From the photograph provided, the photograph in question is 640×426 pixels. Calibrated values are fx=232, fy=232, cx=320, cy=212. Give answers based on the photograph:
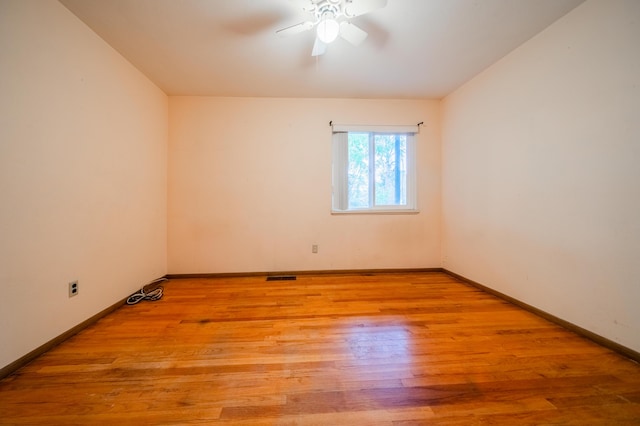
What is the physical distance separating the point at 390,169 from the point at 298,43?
79.7 inches

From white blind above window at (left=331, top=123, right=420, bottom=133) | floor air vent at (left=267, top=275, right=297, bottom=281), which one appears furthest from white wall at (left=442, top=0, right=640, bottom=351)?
floor air vent at (left=267, top=275, right=297, bottom=281)

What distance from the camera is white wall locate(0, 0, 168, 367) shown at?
1379 mm

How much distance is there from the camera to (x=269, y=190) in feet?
10.6

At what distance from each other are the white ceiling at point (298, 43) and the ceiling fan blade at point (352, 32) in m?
0.19

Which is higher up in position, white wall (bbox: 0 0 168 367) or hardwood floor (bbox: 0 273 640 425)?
white wall (bbox: 0 0 168 367)

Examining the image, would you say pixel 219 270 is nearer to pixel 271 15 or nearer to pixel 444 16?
pixel 271 15

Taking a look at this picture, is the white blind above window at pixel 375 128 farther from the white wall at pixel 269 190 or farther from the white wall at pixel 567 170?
the white wall at pixel 567 170

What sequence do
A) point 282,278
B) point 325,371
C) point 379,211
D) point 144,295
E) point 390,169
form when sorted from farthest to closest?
point 390,169, point 379,211, point 282,278, point 144,295, point 325,371

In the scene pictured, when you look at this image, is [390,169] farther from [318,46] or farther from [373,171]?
[318,46]

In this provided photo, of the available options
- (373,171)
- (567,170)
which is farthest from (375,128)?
(567,170)

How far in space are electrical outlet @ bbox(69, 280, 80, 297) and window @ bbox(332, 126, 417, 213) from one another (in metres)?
2.64

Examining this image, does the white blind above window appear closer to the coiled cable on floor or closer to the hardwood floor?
the hardwood floor

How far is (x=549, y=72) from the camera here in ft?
6.36

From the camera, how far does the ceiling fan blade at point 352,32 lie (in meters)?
1.69
